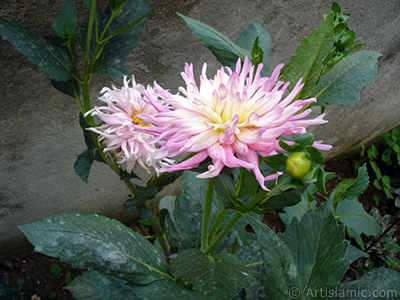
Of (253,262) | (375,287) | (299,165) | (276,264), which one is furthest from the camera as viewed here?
(253,262)

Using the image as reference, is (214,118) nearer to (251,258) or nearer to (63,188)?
(251,258)

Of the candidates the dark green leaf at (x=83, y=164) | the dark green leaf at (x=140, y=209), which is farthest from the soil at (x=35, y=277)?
the dark green leaf at (x=83, y=164)

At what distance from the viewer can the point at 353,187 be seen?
0.73 meters

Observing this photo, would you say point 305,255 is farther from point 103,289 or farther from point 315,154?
point 103,289

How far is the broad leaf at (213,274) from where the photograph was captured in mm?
514

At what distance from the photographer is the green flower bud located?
1.22 ft

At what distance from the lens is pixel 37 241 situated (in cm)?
51

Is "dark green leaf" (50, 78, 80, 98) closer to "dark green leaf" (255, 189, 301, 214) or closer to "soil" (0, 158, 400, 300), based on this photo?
"dark green leaf" (255, 189, 301, 214)

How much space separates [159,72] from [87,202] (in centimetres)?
57

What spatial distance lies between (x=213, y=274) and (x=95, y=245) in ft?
0.64

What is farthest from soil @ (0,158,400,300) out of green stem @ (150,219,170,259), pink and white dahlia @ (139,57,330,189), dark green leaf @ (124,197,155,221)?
pink and white dahlia @ (139,57,330,189)

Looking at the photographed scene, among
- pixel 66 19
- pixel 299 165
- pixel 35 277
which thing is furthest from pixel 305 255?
pixel 35 277

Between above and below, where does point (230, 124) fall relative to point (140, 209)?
above

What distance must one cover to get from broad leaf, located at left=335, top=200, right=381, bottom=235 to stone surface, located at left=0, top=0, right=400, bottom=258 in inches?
21.1
